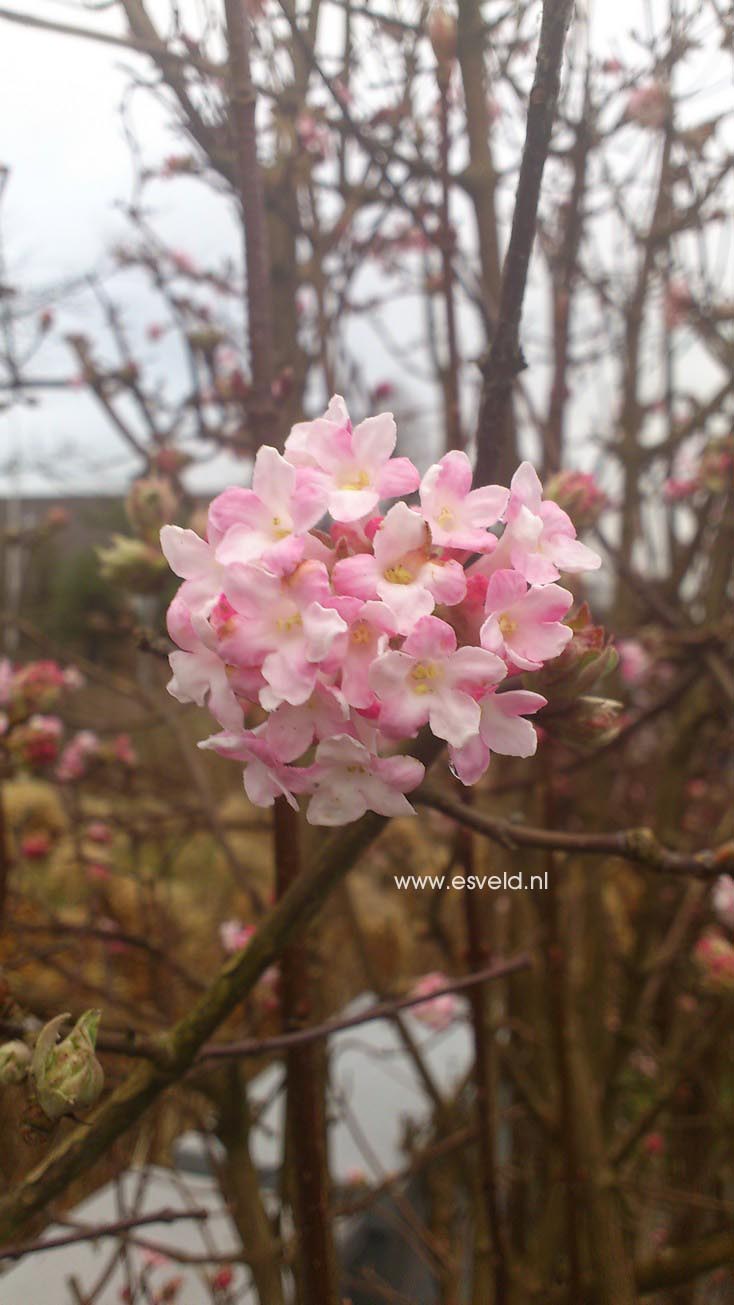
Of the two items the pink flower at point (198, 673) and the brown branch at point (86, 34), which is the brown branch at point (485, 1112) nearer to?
the pink flower at point (198, 673)

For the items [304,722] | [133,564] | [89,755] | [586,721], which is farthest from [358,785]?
[89,755]

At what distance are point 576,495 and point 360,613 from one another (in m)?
0.69

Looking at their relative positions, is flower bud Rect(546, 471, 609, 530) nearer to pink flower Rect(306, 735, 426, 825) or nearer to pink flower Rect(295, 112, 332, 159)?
pink flower Rect(306, 735, 426, 825)

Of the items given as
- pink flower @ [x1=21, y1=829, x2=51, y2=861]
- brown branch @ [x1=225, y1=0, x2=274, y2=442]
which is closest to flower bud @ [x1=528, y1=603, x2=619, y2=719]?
brown branch @ [x1=225, y1=0, x2=274, y2=442]

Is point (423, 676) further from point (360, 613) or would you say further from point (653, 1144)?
point (653, 1144)

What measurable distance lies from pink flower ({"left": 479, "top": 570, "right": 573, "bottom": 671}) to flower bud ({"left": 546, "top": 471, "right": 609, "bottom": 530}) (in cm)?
58

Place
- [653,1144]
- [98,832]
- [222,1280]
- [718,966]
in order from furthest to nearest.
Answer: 1. [98,832]
2. [653,1144]
3. [718,966]
4. [222,1280]

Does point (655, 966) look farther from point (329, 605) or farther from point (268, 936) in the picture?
point (329, 605)

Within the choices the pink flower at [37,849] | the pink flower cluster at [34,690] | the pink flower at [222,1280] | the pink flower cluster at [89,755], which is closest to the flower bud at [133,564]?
the pink flower cluster at [34,690]

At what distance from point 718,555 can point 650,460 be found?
0.84 meters

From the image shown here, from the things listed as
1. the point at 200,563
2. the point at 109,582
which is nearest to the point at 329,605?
the point at 200,563

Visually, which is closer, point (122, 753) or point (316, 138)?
point (316, 138)

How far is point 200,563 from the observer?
0.71 meters

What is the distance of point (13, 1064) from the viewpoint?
32.2 inches
